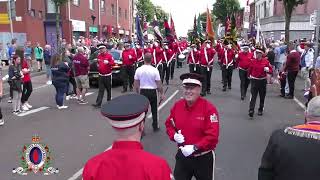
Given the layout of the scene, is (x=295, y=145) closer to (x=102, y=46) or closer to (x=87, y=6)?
(x=102, y=46)

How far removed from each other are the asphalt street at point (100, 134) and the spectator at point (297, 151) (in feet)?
12.2

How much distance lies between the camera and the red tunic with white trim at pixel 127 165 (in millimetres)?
2523

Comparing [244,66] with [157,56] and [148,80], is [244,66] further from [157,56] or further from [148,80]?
[148,80]

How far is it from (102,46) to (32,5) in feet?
75.8

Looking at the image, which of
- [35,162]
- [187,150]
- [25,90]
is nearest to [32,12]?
[25,90]

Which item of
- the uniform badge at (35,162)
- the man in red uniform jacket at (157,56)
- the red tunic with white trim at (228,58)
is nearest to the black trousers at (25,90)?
the man in red uniform jacket at (157,56)

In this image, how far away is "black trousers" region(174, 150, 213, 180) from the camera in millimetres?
4789

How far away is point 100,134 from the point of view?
988 cm

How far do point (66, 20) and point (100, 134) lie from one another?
3092 centimetres

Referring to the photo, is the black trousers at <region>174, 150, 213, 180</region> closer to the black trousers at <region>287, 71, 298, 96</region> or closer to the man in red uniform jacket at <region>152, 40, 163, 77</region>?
the black trousers at <region>287, 71, 298, 96</region>

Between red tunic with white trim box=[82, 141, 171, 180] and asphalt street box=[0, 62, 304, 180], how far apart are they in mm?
4352

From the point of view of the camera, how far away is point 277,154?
10.3 feet

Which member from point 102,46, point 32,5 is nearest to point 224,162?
point 102,46

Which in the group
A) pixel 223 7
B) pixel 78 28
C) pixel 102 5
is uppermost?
pixel 223 7
